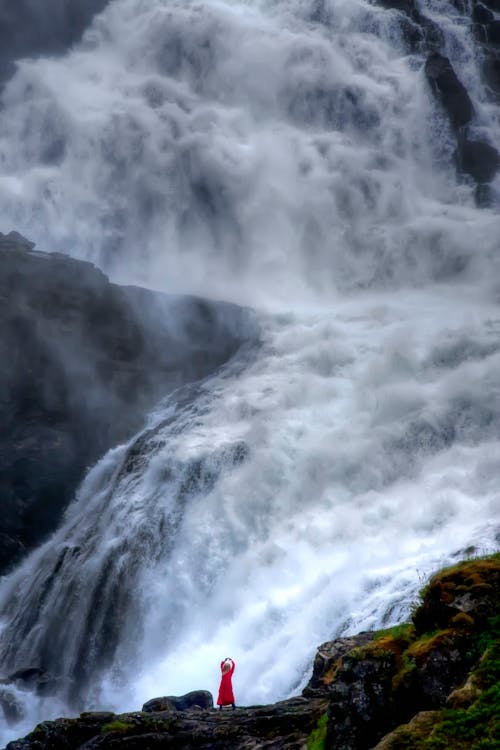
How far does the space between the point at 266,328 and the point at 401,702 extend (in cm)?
2502

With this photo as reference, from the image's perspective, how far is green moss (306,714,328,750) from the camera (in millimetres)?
8438

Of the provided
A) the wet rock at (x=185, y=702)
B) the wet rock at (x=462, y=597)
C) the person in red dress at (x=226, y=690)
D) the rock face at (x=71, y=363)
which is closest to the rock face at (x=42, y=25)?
the rock face at (x=71, y=363)

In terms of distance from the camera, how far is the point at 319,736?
8672 millimetres

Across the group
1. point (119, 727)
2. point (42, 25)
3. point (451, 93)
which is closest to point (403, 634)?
point (119, 727)

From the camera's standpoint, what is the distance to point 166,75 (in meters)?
46.9

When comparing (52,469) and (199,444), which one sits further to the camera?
(52,469)

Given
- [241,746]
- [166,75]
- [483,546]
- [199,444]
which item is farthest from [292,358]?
[166,75]

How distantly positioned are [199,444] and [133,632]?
686 cm

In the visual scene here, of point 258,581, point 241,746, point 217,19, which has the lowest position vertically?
point 258,581

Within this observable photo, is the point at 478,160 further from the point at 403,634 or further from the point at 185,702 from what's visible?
the point at 403,634

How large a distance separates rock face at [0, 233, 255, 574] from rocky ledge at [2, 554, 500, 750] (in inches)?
750

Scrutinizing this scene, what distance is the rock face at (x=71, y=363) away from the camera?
95.5ft

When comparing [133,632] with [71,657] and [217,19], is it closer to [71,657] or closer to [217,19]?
[71,657]

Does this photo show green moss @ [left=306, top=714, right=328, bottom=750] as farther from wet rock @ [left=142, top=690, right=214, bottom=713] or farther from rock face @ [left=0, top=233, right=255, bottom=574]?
rock face @ [left=0, top=233, right=255, bottom=574]
